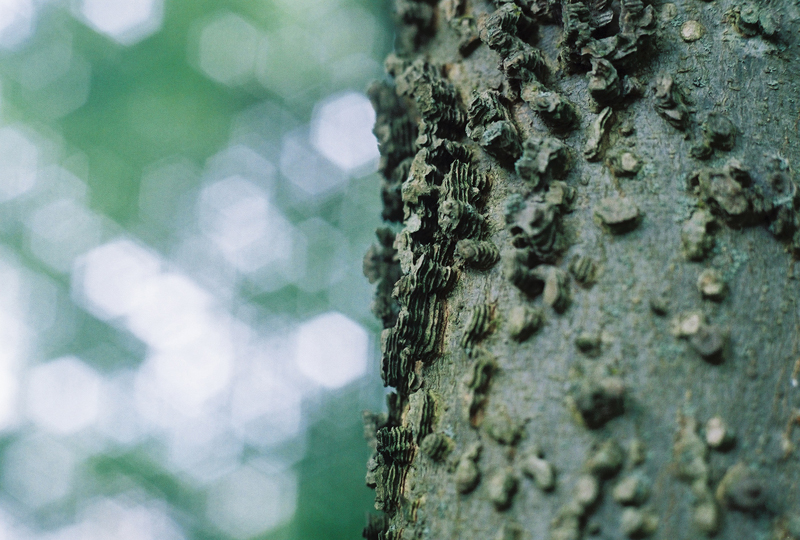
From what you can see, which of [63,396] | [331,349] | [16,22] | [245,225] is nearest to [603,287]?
[331,349]

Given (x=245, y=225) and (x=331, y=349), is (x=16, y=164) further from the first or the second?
(x=331, y=349)

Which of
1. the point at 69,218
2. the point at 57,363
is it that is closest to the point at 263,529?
the point at 57,363

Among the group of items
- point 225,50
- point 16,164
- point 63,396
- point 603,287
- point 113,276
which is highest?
point 225,50

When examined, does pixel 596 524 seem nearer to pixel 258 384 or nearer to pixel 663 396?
pixel 663 396

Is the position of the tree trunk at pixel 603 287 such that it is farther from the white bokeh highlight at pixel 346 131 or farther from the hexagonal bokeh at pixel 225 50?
the hexagonal bokeh at pixel 225 50

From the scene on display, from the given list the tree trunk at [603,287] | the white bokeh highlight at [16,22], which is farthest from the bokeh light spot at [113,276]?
the tree trunk at [603,287]

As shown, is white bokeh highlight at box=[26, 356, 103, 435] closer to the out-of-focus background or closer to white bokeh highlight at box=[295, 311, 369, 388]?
the out-of-focus background
